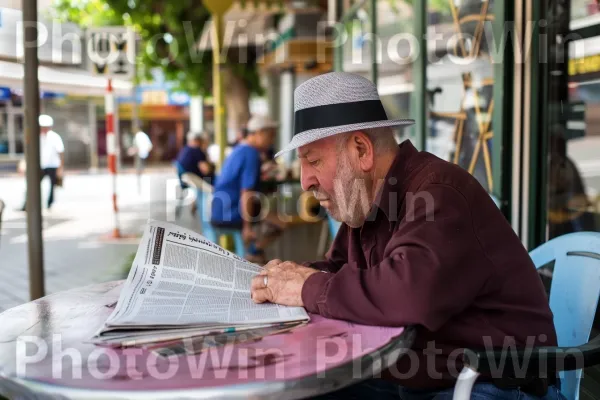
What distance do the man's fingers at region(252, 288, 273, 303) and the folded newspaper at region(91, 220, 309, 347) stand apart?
15mm

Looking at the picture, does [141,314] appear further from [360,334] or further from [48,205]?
[48,205]

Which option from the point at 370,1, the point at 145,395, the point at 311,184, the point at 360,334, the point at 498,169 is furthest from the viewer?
the point at 370,1

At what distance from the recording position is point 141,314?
4.68 feet

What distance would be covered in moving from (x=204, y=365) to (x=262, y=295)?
0.41m

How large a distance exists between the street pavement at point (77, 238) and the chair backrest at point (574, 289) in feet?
11.7

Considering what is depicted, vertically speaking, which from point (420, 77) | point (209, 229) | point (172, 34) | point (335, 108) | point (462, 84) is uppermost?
point (172, 34)

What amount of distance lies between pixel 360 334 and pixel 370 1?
18.8ft

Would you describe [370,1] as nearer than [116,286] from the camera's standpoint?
No

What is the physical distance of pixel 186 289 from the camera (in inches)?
65.5

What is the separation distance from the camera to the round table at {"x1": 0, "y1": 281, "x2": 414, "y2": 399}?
3.79 ft

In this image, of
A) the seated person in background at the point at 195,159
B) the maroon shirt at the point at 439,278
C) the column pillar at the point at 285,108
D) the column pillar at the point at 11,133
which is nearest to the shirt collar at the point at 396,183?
the maroon shirt at the point at 439,278

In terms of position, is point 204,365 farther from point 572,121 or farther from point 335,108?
point 572,121

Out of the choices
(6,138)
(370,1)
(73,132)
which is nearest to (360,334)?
(370,1)

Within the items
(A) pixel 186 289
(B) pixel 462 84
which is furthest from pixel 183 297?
(B) pixel 462 84
